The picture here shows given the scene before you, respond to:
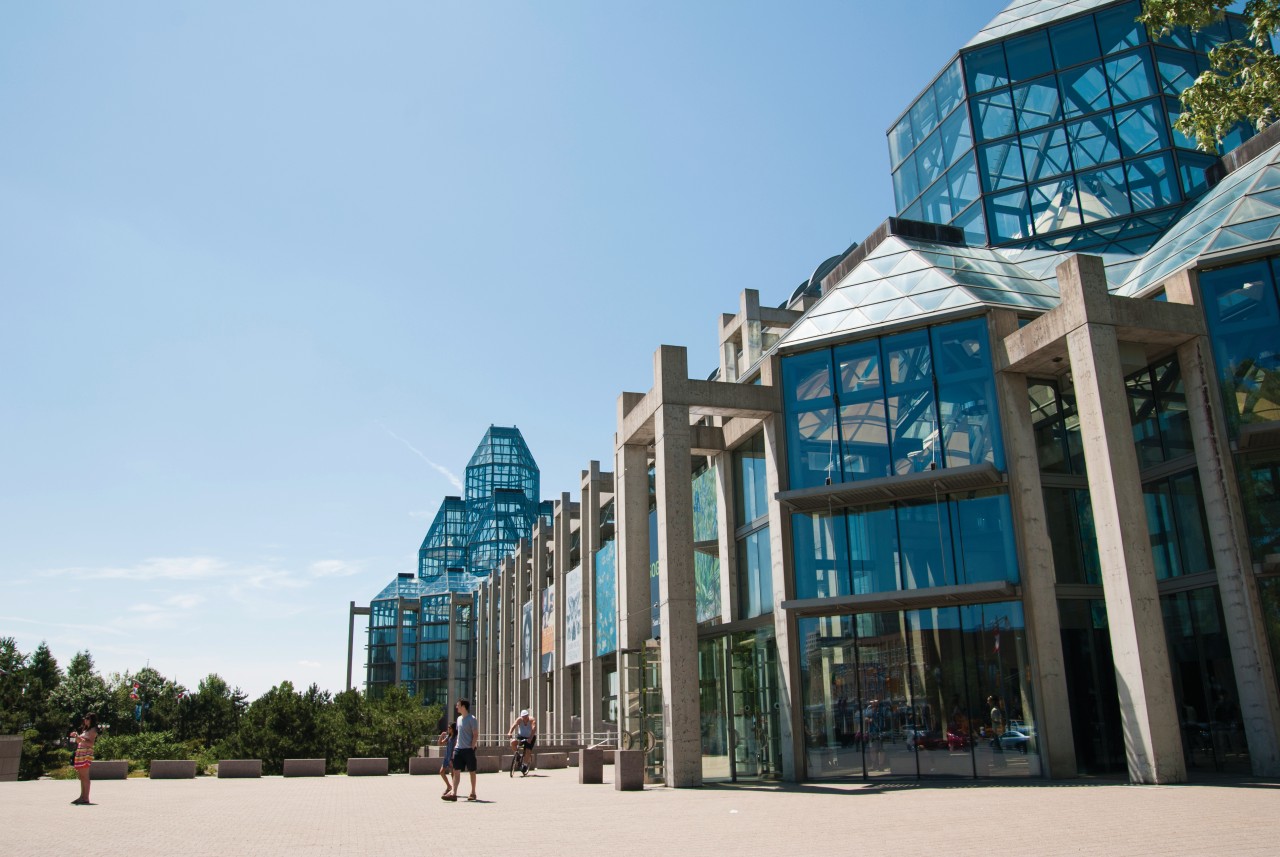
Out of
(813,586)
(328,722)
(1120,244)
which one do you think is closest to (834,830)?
(813,586)

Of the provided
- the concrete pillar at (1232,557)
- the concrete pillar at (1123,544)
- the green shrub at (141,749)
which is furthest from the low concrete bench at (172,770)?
the concrete pillar at (1232,557)

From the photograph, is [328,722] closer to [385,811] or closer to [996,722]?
[385,811]

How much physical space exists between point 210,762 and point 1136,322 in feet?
103

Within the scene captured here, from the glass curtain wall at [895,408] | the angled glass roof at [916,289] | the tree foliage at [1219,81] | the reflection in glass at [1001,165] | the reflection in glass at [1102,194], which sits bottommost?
the glass curtain wall at [895,408]

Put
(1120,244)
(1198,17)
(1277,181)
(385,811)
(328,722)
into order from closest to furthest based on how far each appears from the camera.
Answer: (1198,17) < (385,811) < (1277,181) < (1120,244) < (328,722)

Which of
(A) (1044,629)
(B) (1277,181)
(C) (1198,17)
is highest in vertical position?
(B) (1277,181)

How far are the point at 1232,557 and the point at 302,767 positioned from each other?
81.2ft

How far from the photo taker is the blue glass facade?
29516mm

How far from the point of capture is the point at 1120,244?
28.8 metres

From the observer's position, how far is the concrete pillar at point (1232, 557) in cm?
1909

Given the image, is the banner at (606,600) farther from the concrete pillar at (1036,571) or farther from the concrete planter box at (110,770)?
the concrete pillar at (1036,571)

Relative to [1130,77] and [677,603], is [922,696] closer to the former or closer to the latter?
[677,603]

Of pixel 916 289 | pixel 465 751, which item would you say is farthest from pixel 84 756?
pixel 916 289

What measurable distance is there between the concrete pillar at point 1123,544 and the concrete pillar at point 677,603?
8598 mm
